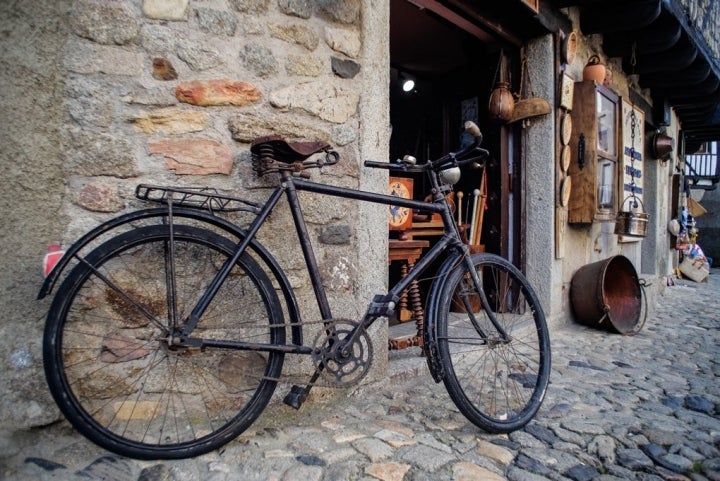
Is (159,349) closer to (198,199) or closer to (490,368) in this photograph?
(198,199)

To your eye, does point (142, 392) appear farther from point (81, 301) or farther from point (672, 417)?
point (672, 417)

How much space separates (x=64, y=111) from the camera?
5.76 feet

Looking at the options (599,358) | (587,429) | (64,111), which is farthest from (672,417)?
(64,111)

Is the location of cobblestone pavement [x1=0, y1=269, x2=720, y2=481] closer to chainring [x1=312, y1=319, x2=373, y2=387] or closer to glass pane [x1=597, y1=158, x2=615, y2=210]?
chainring [x1=312, y1=319, x2=373, y2=387]

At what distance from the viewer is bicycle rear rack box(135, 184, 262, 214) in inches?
69.4

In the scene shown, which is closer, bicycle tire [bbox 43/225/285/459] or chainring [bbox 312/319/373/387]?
bicycle tire [bbox 43/225/285/459]

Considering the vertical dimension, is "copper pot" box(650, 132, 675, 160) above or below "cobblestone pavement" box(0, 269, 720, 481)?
above

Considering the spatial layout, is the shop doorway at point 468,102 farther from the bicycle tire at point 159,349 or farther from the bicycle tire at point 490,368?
→ the bicycle tire at point 159,349

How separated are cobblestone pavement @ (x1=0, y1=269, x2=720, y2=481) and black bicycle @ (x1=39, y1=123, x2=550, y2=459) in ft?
0.34

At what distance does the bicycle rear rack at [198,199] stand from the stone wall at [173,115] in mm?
56

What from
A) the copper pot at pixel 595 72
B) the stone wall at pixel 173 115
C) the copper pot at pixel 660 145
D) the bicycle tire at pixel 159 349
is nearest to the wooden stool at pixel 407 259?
the stone wall at pixel 173 115

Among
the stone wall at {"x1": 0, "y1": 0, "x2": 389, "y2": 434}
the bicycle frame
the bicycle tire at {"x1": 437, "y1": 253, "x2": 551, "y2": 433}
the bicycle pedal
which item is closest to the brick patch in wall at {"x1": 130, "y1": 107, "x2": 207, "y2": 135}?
the stone wall at {"x1": 0, "y1": 0, "x2": 389, "y2": 434}

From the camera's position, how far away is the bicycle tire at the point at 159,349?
1729 mm

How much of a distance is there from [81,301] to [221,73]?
1117 mm
